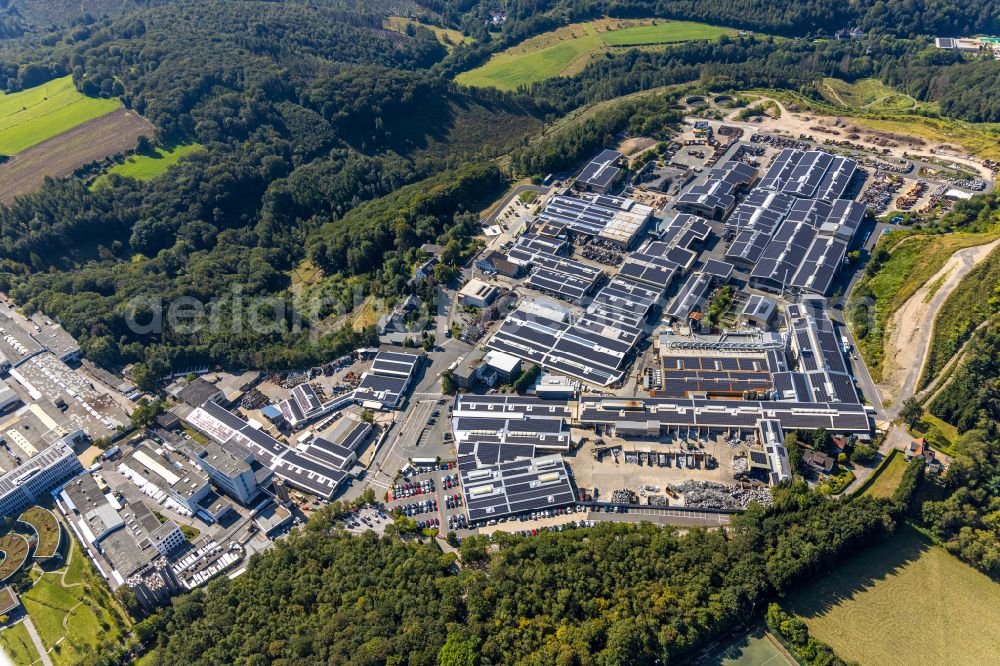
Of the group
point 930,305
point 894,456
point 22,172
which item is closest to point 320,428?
Answer: point 894,456

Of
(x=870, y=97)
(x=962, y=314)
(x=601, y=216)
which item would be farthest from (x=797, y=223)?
(x=870, y=97)

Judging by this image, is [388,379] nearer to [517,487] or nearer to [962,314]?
[517,487]

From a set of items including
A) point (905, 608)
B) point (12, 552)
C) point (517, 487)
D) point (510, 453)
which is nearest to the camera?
point (905, 608)

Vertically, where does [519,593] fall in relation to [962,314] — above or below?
below

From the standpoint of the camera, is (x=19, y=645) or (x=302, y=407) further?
(x=302, y=407)

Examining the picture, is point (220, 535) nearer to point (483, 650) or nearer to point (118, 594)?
point (118, 594)

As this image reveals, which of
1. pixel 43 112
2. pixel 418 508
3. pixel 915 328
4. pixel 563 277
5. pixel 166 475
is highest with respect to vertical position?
pixel 43 112

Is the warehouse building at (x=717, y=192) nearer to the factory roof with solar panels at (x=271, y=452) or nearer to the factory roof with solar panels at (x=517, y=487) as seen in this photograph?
the factory roof with solar panels at (x=517, y=487)

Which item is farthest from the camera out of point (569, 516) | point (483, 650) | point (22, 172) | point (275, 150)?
point (275, 150)
